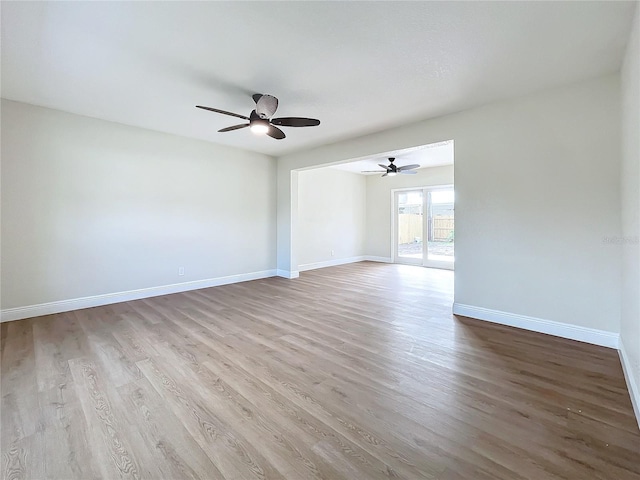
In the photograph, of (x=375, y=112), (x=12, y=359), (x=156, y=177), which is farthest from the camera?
(x=156, y=177)

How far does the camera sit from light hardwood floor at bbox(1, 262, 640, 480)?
137cm

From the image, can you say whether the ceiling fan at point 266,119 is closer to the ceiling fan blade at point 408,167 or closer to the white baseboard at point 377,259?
the ceiling fan blade at point 408,167

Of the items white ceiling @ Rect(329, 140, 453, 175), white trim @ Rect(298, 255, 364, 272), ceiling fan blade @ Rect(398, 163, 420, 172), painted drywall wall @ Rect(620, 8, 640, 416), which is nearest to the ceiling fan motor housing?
white ceiling @ Rect(329, 140, 453, 175)

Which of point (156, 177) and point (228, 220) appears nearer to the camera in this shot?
Answer: point (156, 177)

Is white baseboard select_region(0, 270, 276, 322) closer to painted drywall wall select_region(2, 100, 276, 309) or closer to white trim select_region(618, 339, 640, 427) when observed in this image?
Answer: painted drywall wall select_region(2, 100, 276, 309)

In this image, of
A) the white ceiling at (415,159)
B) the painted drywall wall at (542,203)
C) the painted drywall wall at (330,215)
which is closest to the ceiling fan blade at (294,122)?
the painted drywall wall at (542,203)

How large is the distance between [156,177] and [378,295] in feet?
13.5

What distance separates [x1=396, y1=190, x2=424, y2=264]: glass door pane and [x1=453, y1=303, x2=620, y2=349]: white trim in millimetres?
4225

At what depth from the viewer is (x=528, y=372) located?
86.7 inches

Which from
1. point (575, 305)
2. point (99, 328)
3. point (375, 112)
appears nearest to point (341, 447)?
point (575, 305)

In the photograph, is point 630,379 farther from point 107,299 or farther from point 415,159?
point 107,299

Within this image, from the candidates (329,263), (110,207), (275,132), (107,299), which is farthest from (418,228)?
(107,299)

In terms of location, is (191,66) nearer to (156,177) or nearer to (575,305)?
(156,177)

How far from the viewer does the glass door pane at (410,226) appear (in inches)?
303
